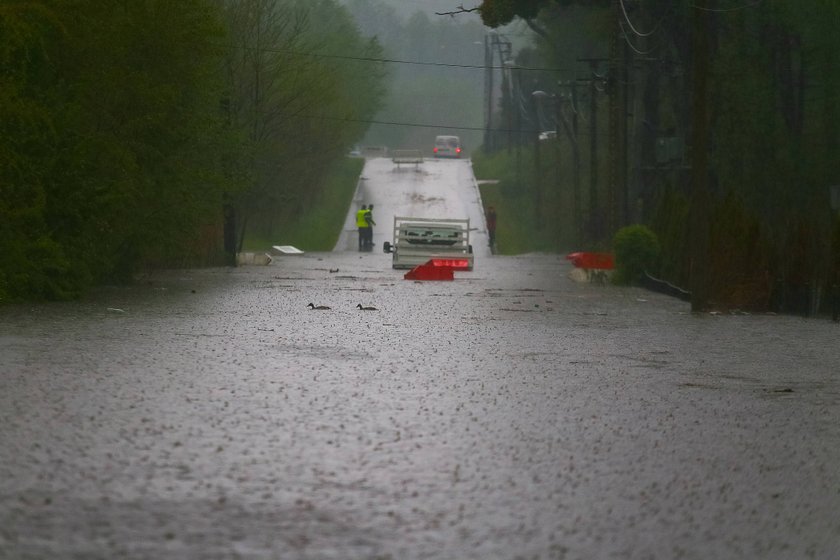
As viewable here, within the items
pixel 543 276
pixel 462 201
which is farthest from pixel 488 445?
pixel 462 201

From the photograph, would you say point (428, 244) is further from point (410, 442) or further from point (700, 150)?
point (410, 442)

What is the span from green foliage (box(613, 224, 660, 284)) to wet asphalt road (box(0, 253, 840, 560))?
16.0 meters

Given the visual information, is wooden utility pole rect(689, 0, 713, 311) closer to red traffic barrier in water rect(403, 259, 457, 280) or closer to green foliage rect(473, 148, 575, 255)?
red traffic barrier in water rect(403, 259, 457, 280)

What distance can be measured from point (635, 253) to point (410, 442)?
88.2 feet

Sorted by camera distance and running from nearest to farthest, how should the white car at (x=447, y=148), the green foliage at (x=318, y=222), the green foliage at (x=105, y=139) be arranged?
the green foliage at (x=105, y=139) < the green foliage at (x=318, y=222) < the white car at (x=447, y=148)

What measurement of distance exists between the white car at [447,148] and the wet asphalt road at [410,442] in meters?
115

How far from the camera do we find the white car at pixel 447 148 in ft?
443

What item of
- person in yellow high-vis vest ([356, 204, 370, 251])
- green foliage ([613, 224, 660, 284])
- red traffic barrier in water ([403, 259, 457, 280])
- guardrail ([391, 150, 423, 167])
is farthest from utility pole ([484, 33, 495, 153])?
green foliage ([613, 224, 660, 284])

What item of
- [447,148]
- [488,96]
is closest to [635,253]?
[488,96]

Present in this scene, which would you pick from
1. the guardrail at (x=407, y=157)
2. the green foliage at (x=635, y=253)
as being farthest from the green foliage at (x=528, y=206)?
the green foliage at (x=635, y=253)

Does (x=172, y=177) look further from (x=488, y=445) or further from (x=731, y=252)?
(x=488, y=445)

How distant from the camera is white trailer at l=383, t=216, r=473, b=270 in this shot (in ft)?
147

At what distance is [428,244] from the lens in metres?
45.2

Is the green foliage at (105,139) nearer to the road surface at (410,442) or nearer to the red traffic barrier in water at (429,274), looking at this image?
the red traffic barrier in water at (429,274)
